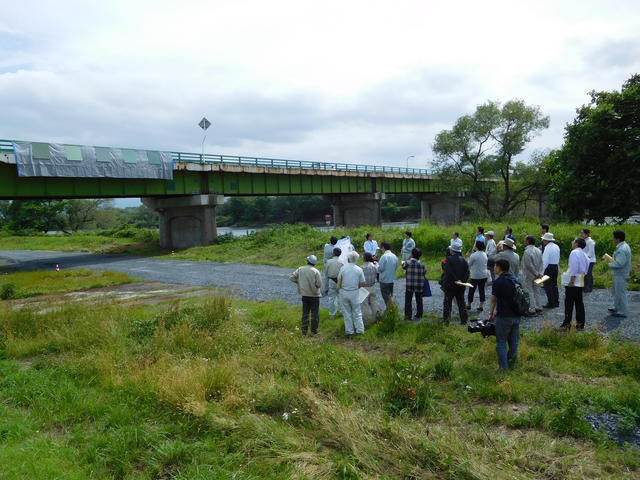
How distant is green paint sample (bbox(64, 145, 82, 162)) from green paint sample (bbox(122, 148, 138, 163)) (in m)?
2.57

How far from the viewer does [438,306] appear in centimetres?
1158

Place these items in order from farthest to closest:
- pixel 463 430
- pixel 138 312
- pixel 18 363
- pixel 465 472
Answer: pixel 138 312
pixel 18 363
pixel 463 430
pixel 465 472

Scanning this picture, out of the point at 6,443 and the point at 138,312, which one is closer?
the point at 6,443

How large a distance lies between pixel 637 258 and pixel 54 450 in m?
17.8

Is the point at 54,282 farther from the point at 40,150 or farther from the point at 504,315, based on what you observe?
the point at 504,315

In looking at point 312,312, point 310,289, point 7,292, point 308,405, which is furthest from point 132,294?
point 308,405

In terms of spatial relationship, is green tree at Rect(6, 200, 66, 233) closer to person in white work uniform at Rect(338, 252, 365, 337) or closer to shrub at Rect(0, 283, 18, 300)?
shrub at Rect(0, 283, 18, 300)

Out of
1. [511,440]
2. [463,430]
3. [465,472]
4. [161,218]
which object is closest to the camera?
[465,472]

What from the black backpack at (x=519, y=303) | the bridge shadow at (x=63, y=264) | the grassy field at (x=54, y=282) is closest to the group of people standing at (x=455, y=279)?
the black backpack at (x=519, y=303)

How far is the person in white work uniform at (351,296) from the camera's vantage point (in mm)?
8977

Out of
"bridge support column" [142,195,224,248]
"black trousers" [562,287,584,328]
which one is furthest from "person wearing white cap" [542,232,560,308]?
"bridge support column" [142,195,224,248]

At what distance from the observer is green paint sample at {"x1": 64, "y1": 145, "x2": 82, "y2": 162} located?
25.3m

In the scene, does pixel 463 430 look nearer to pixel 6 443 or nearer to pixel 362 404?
pixel 362 404

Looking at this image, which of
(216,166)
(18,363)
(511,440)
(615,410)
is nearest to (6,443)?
(18,363)
